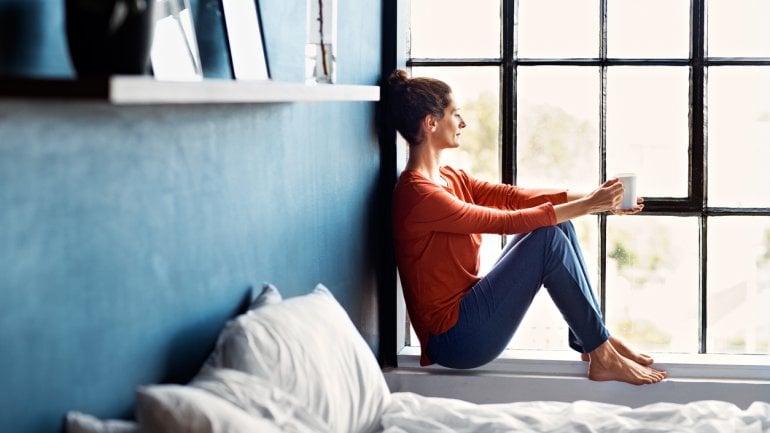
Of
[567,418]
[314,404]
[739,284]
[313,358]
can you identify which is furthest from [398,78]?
[314,404]

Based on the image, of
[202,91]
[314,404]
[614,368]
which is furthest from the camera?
[614,368]

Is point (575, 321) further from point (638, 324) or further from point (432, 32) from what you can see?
point (432, 32)

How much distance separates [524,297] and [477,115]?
813 millimetres

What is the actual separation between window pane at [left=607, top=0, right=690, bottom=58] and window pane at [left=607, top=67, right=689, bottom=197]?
2.7 inches

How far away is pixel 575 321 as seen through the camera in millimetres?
3574

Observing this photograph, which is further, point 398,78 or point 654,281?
point 654,281

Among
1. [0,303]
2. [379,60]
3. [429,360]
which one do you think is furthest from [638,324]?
[0,303]

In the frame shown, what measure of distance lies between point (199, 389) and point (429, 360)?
2027mm

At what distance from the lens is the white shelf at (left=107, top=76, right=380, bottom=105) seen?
4.42 ft

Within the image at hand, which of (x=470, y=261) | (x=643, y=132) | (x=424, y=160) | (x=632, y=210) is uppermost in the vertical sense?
(x=643, y=132)

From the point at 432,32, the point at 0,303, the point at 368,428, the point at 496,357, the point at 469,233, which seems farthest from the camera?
the point at 432,32

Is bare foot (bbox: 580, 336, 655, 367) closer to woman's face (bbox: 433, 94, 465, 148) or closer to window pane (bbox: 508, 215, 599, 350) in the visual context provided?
window pane (bbox: 508, 215, 599, 350)

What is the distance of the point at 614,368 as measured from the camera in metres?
3.62

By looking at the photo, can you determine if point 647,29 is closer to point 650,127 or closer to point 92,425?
point 650,127
